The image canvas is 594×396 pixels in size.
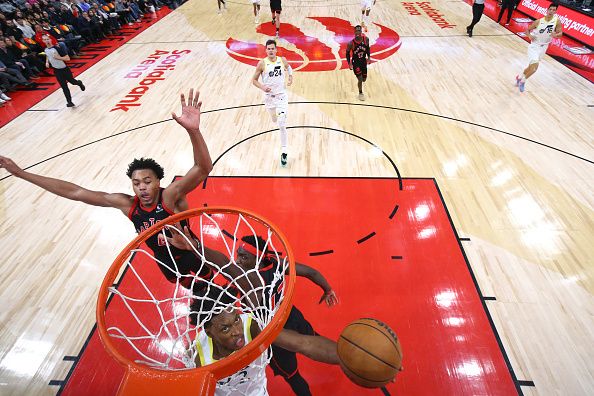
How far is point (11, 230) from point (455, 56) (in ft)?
35.3

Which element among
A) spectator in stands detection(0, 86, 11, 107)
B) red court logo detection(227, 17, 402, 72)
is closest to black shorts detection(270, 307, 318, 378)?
red court logo detection(227, 17, 402, 72)

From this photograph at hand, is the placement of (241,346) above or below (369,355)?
below

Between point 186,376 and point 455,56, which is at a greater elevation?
point 186,376

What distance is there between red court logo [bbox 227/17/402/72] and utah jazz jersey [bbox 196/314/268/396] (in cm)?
834

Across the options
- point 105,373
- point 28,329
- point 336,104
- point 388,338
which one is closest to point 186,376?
point 388,338

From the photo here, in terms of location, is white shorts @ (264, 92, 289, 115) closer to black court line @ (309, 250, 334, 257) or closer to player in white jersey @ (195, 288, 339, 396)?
black court line @ (309, 250, 334, 257)

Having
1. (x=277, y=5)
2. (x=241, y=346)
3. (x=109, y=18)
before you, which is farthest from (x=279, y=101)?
(x=109, y=18)

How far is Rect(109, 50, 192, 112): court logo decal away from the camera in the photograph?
8.00 meters

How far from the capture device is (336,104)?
7641 mm

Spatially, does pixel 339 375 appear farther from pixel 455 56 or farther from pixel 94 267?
pixel 455 56

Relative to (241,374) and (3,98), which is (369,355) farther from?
(3,98)

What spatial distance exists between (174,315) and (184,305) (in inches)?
52.4

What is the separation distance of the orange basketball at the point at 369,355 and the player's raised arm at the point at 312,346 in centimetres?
10

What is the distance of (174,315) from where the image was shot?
8.05ft
